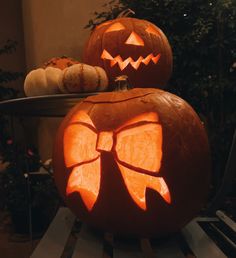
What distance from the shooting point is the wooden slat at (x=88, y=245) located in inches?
31.6

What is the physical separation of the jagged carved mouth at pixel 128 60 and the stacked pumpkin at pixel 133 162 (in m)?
0.36

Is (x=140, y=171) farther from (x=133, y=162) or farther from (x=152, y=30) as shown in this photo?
(x=152, y=30)

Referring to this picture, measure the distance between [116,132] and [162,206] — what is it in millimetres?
240

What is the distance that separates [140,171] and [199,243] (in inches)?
9.9

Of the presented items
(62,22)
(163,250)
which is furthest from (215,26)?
(163,250)

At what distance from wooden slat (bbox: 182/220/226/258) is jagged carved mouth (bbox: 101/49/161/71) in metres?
0.67

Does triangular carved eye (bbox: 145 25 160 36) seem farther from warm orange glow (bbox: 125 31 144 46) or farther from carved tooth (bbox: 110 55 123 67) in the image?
carved tooth (bbox: 110 55 123 67)

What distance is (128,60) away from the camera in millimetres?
1336

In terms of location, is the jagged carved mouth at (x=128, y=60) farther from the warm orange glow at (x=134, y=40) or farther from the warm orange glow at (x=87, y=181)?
the warm orange glow at (x=87, y=181)

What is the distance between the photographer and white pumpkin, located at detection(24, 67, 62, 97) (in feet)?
3.63

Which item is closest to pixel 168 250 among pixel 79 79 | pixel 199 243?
pixel 199 243

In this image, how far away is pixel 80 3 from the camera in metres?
2.69

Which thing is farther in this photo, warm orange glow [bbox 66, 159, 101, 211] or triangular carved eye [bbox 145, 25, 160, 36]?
triangular carved eye [bbox 145, 25, 160, 36]

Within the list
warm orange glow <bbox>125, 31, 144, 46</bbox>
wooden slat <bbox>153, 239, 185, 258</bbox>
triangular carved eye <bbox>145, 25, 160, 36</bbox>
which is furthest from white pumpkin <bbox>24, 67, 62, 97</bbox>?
wooden slat <bbox>153, 239, 185, 258</bbox>
